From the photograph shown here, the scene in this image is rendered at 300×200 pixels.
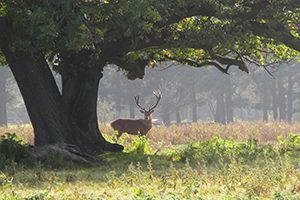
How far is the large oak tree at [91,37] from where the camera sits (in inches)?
507

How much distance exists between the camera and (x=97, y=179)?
10.3 meters

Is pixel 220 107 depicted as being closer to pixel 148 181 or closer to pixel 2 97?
pixel 2 97

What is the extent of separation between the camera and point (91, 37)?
41.4 ft

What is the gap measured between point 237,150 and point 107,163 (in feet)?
11.8

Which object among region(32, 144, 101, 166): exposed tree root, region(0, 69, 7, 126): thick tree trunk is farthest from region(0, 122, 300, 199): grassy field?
region(0, 69, 7, 126): thick tree trunk

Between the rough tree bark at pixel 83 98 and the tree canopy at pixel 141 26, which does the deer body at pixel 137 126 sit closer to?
the tree canopy at pixel 141 26

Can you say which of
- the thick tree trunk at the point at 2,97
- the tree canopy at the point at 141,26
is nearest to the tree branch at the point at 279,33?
the tree canopy at the point at 141,26

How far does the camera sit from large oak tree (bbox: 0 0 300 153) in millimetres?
12883

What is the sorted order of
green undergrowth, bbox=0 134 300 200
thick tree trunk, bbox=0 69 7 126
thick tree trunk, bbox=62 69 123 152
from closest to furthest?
green undergrowth, bbox=0 134 300 200 → thick tree trunk, bbox=62 69 123 152 → thick tree trunk, bbox=0 69 7 126

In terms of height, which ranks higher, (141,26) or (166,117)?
(141,26)

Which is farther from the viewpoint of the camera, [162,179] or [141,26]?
[141,26]

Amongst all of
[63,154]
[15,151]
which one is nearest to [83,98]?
[63,154]

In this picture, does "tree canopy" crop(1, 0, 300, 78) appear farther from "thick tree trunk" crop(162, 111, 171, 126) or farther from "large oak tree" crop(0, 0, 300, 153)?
"thick tree trunk" crop(162, 111, 171, 126)

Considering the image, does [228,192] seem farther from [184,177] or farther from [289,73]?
[289,73]
